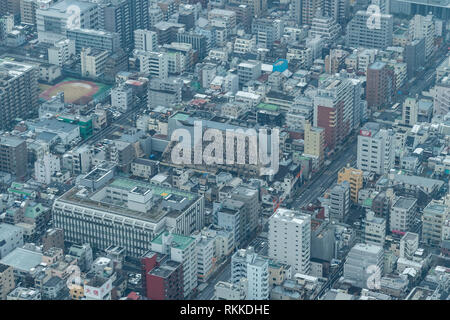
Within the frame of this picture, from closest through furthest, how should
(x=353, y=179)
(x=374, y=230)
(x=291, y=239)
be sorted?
(x=291, y=239), (x=374, y=230), (x=353, y=179)

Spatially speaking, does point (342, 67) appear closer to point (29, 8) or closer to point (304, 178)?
point (304, 178)

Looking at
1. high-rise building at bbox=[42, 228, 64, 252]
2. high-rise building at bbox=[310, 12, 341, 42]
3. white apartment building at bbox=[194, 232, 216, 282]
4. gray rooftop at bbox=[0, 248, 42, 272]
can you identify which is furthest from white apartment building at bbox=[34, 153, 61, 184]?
high-rise building at bbox=[310, 12, 341, 42]

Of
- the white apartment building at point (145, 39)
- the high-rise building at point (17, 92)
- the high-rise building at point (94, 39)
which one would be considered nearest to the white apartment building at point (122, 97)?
the high-rise building at point (17, 92)

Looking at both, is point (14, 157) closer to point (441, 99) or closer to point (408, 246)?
point (408, 246)

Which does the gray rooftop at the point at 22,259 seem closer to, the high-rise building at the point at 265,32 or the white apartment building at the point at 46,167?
the white apartment building at the point at 46,167

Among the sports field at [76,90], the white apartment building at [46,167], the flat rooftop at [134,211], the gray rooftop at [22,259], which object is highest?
the flat rooftop at [134,211]

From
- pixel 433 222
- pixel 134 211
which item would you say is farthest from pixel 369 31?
pixel 134 211

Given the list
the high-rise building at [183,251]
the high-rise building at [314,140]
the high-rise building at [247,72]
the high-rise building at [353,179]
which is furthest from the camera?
the high-rise building at [247,72]

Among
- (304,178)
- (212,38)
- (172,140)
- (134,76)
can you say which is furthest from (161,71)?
(304,178)
